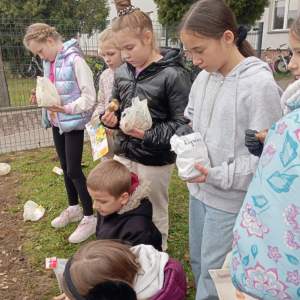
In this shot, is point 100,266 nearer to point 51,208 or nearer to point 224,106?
point 224,106

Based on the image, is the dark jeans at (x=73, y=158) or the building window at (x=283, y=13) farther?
the building window at (x=283, y=13)

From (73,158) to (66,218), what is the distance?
809 millimetres

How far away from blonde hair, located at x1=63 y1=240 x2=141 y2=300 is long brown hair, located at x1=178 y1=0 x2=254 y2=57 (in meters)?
1.12

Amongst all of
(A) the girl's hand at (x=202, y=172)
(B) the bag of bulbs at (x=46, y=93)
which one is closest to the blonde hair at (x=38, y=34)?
(B) the bag of bulbs at (x=46, y=93)

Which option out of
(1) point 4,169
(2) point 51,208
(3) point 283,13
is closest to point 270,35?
(3) point 283,13

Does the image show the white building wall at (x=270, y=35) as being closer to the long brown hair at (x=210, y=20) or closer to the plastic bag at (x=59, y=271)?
the long brown hair at (x=210, y=20)

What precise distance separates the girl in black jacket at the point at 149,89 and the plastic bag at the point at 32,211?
168cm

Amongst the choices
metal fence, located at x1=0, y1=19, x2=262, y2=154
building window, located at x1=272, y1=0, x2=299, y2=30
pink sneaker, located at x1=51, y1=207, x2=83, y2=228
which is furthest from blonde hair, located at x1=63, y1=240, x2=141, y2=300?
building window, located at x1=272, y1=0, x2=299, y2=30

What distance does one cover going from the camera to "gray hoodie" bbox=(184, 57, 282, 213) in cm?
147

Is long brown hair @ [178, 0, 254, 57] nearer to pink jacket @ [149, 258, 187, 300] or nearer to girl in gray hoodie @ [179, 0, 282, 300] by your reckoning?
girl in gray hoodie @ [179, 0, 282, 300]

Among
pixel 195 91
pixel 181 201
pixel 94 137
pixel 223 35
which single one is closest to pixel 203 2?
pixel 223 35

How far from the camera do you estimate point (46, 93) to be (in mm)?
2717

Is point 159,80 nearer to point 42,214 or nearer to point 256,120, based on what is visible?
point 256,120

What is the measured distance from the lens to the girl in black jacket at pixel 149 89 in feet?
6.99
